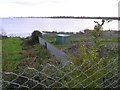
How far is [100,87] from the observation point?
7.16 ft

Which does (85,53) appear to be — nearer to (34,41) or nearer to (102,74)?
(102,74)

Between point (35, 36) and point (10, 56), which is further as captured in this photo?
point (35, 36)

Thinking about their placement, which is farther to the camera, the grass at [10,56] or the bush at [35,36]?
the bush at [35,36]

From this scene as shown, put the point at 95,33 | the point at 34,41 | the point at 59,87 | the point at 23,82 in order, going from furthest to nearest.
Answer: the point at 34,41, the point at 95,33, the point at 23,82, the point at 59,87

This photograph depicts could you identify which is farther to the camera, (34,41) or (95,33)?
(34,41)

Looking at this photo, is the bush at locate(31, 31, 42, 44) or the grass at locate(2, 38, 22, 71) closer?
the grass at locate(2, 38, 22, 71)

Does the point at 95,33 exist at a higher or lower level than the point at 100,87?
higher

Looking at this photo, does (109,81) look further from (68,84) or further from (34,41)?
(34,41)

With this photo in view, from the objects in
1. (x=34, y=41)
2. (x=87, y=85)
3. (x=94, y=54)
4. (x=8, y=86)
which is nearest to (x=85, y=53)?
(x=94, y=54)

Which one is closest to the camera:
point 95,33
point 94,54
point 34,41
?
point 94,54

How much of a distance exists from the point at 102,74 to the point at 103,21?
880 mm

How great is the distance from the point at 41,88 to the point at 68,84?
22cm

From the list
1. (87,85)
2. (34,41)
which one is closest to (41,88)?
(87,85)

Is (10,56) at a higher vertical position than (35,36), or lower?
lower
